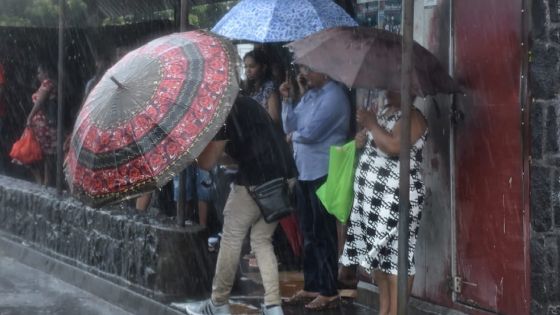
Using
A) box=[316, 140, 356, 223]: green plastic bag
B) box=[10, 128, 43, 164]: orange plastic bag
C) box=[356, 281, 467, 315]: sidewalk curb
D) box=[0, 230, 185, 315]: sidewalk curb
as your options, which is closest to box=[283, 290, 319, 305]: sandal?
box=[356, 281, 467, 315]: sidewalk curb

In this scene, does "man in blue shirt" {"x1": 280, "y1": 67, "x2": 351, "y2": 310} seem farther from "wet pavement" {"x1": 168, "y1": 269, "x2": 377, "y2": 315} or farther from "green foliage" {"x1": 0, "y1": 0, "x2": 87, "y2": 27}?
"green foliage" {"x1": 0, "y1": 0, "x2": 87, "y2": 27}

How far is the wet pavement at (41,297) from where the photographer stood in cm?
815

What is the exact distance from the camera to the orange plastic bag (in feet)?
39.8

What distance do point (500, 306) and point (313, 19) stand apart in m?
2.76

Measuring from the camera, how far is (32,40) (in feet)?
46.6

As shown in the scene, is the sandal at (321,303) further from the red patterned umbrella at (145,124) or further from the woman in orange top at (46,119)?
the woman in orange top at (46,119)

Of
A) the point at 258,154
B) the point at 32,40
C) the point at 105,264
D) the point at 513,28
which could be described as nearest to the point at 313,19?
the point at 258,154

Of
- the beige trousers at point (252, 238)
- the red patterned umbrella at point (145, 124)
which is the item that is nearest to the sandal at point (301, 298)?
the beige trousers at point (252, 238)

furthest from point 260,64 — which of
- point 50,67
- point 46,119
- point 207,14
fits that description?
point 50,67

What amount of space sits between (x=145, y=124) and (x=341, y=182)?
5.02ft

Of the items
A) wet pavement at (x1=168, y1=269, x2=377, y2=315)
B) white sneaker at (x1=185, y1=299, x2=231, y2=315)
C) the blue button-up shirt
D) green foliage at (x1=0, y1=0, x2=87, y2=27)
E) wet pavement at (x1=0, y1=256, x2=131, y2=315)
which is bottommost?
wet pavement at (x1=0, y1=256, x2=131, y2=315)

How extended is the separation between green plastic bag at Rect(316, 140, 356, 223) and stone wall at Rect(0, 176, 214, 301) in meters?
1.57

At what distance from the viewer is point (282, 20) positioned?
784cm

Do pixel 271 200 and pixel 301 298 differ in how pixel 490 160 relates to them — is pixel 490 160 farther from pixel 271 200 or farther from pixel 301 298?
pixel 301 298
